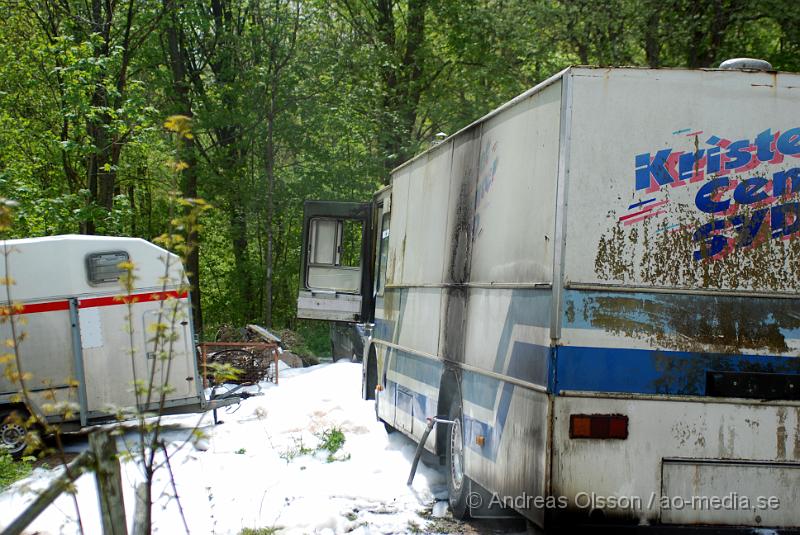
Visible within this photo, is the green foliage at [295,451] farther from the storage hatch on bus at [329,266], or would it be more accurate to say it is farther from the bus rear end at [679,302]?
the storage hatch on bus at [329,266]

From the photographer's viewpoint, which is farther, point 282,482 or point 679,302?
point 282,482

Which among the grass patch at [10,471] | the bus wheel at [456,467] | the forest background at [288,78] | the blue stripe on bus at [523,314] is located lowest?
the grass patch at [10,471]

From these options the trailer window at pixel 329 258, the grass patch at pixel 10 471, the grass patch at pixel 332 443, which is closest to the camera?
the grass patch at pixel 10 471

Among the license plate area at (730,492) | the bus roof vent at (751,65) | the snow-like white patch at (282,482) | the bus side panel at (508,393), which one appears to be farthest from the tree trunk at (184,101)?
the license plate area at (730,492)

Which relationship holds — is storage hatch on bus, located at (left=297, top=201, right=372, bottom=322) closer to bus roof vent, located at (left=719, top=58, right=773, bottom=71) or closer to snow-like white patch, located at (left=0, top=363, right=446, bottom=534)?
snow-like white patch, located at (left=0, top=363, right=446, bottom=534)

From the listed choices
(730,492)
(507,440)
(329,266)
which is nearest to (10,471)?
(507,440)

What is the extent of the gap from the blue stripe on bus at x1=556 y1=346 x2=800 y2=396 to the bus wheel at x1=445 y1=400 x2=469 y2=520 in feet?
7.58

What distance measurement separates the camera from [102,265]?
12.6 m

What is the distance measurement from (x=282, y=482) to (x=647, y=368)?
4.19 m

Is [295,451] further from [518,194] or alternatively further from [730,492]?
[730,492]

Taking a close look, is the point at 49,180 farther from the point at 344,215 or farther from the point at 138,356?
the point at 138,356

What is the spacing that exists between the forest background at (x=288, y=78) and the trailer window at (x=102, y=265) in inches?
226

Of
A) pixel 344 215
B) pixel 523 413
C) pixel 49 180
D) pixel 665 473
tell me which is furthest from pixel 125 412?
pixel 49 180

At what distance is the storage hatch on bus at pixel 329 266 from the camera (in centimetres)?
1672
